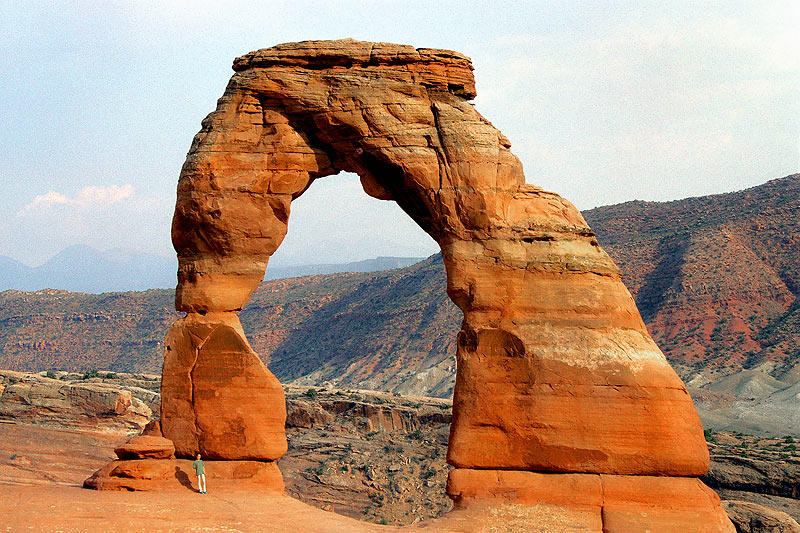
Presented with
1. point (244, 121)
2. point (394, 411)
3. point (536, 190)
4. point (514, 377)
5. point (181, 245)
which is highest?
point (244, 121)

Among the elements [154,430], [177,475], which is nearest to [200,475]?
[177,475]

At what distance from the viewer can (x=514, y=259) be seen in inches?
697

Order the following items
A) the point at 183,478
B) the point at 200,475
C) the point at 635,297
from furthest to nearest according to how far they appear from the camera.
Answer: the point at 635,297 < the point at 183,478 < the point at 200,475

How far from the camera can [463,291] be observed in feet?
58.1

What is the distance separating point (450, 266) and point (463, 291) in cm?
59

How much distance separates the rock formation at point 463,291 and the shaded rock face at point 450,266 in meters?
0.03

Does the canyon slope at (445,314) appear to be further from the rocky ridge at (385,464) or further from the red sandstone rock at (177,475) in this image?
the red sandstone rock at (177,475)

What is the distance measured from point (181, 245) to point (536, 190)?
7.76 meters

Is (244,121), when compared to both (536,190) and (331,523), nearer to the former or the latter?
(536,190)

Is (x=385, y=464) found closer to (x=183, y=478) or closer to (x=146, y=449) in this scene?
(x=183, y=478)

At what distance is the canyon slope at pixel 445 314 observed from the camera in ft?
217

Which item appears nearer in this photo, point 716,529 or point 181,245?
point 716,529

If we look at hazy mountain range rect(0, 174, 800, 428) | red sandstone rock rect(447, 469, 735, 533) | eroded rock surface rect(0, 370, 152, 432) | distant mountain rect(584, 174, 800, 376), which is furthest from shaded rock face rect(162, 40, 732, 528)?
distant mountain rect(584, 174, 800, 376)

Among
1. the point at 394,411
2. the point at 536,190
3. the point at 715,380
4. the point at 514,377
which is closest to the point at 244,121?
the point at 536,190
